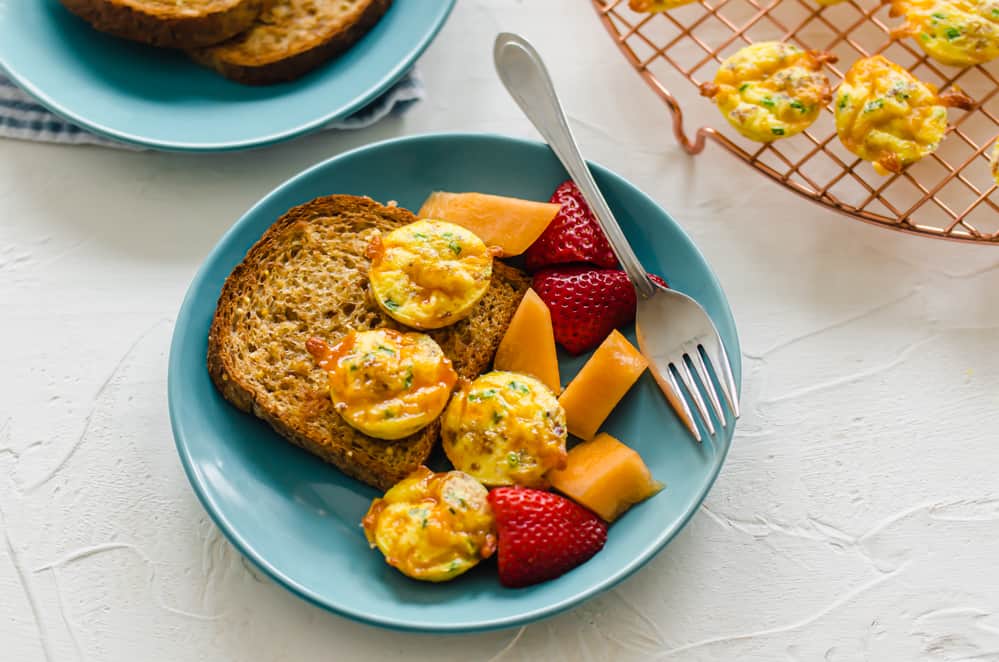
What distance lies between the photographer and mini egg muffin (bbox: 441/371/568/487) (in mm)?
2117

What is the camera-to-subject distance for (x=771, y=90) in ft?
7.82

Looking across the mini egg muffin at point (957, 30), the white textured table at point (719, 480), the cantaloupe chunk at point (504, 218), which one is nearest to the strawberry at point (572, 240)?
the cantaloupe chunk at point (504, 218)

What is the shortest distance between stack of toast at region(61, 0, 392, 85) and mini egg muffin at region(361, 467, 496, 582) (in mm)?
1186

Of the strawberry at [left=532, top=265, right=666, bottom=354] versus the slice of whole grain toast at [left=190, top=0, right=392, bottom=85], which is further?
the slice of whole grain toast at [left=190, top=0, right=392, bottom=85]

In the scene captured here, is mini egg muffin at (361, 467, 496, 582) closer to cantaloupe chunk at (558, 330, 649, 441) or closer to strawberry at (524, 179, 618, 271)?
cantaloupe chunk at (558, 330, 649, 441)

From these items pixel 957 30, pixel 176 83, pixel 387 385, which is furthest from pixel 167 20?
pixel 957 30

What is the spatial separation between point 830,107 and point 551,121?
77cm

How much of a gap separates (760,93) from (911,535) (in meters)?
1.11

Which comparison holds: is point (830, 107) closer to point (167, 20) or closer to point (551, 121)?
point (551, 121)

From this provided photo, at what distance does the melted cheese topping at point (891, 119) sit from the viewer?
2316 mm

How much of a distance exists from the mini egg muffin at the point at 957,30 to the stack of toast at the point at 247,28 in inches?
52.8

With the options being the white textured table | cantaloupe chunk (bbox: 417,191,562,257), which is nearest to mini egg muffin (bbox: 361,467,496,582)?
the white textured table

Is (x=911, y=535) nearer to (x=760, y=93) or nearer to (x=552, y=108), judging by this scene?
(x=760, y=93)

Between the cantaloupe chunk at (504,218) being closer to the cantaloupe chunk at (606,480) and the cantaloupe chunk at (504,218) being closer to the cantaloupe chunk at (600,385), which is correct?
the cantaloupe chunk at (600,385)
